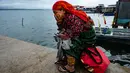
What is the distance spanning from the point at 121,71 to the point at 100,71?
581 mm

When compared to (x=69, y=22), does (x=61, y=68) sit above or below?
below

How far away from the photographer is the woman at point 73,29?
9.17ft

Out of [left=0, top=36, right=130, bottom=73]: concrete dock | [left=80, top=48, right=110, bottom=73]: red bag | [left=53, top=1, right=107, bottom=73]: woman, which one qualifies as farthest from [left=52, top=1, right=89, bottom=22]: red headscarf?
[left=0, top=36, right=130, bottom=73]: concrete dock

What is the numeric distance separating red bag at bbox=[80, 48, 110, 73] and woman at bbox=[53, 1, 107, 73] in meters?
0.11

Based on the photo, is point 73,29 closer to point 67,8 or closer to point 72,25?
point 72,25

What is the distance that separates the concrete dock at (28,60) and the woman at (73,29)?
34 cm

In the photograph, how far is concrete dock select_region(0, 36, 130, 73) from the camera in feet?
10.1

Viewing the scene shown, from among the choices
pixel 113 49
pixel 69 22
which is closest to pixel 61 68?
pixel 69 22

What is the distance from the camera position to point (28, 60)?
3.49 meters

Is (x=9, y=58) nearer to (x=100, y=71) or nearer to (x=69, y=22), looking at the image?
(x=69, y=22)

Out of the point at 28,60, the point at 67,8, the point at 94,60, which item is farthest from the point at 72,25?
the point at 28,60

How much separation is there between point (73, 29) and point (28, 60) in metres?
1.34

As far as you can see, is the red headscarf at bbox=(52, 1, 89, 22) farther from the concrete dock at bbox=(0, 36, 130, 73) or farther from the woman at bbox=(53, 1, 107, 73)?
the concrete dock at bbox=(0, 36, 130, 73)

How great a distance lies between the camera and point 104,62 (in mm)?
2908
